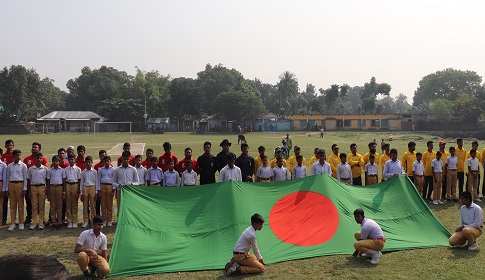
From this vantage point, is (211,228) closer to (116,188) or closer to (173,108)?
(116,188)

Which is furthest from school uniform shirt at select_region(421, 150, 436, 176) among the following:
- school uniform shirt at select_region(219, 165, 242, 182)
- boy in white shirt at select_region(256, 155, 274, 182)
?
school uniform shirt at select_region(219, 165, 242, 182)

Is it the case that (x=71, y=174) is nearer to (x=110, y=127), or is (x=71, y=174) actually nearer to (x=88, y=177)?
(x=88, y=177)

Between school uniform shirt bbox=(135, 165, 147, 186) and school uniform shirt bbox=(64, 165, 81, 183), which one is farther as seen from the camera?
school uniform shirt bbox=(135, 165, 147, 186)

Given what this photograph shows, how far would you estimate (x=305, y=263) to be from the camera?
741cm

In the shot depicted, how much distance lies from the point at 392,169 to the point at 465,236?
12.7 ft

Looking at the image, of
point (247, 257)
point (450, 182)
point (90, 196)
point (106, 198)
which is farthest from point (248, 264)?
point (450, 182)

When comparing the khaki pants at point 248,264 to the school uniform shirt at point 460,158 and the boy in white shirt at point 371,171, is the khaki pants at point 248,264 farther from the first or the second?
the school uniform shirt at point 460,158

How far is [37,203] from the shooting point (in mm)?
10180

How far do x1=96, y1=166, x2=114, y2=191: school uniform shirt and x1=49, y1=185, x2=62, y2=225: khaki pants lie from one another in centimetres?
Answer: 94

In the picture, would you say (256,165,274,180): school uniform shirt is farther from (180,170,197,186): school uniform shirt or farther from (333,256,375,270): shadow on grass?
(333,256,375,270): shadow on grass

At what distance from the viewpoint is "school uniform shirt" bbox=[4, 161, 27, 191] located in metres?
10.1

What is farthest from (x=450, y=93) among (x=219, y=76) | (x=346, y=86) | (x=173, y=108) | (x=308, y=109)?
(x=173, y=108)

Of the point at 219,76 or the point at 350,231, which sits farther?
the point at 219,76

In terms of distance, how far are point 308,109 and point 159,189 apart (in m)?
96.7
